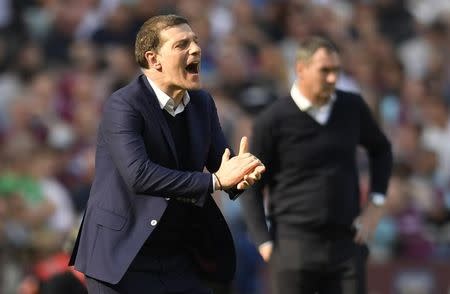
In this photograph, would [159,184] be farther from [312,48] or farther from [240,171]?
[312,48]

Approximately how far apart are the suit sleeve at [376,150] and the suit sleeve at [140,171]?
8.90 feet

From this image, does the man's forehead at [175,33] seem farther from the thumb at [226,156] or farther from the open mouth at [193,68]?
the thumb at [226,156]

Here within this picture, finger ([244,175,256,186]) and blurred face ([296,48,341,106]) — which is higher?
finger ([244,175,256,186])

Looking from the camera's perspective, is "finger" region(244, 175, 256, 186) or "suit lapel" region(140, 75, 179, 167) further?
"suit lapel" region(140, 75, 179, 167)

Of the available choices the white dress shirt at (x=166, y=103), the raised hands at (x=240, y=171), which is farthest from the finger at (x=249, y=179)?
the white dress shirt at (x=166, y=103)

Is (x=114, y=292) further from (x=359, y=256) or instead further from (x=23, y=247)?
(x=23, y=247)

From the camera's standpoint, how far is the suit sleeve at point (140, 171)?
17.5 feet

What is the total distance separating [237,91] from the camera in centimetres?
1338

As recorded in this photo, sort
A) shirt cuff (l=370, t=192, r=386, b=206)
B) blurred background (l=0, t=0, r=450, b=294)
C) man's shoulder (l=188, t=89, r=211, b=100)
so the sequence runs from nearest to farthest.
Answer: man's shoulder (l=188, t=89, r=211, b=100)
shirt cuff (l=370, t=192, r=386, b=206)
blurred background (l=0, t=0, r=450, b=294)

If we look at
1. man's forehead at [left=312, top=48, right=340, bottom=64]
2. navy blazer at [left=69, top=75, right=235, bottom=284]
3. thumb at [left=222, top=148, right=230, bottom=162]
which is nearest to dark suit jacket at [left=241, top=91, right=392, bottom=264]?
man's forehead at [left=312, top=48, right=340, bottom=64]

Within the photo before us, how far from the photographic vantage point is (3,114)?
12938mm

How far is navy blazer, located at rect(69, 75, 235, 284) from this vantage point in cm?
535

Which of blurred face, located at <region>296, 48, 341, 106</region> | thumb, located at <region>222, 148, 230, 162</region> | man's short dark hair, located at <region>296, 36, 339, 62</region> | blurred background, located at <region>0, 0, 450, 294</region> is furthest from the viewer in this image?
blurred background, located at <region>0, 0, 450, 294</region>

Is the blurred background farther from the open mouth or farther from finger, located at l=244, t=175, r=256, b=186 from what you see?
finger, located at l=244, t=175, r=256, b=186
